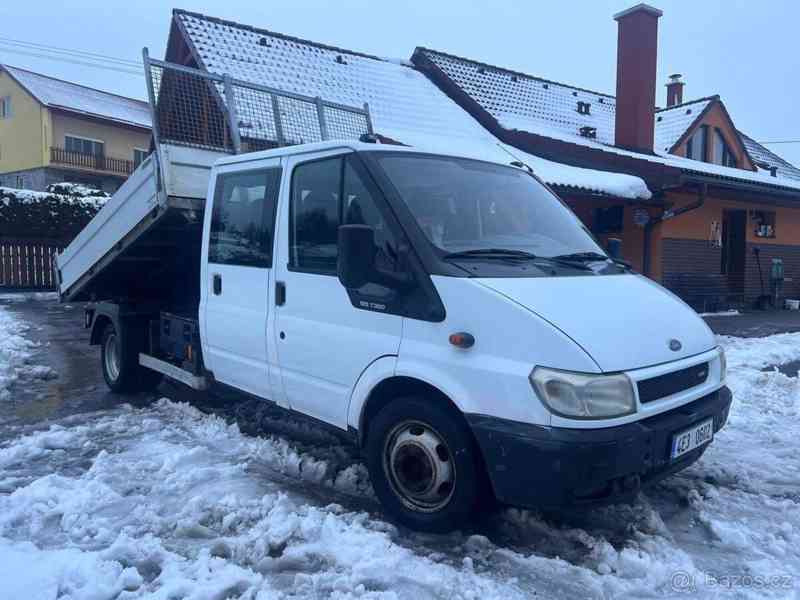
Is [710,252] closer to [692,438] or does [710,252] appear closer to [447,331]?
[692,438]

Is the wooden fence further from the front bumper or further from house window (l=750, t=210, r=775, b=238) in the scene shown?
house window (l=750, t=210, r=775, b=238)

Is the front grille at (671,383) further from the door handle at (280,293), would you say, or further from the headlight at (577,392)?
Answer: the door handle at (280,293)

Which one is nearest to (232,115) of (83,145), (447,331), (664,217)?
(447,331)

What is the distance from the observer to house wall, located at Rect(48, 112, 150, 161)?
121 feet

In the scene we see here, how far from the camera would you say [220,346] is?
502 centimetres

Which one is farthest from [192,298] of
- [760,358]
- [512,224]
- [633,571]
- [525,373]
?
[760,358]

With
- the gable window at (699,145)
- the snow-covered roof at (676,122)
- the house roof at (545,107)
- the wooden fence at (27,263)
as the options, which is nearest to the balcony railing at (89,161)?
the wooden fence at (27,263)

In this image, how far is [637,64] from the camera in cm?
1647

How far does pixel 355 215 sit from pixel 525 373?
4.81ft

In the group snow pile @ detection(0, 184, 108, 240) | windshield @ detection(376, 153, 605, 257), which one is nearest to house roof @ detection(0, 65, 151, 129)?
snow pile @ detection(0, 184, 108, 240)

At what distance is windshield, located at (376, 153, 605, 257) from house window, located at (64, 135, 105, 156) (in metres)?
38.5

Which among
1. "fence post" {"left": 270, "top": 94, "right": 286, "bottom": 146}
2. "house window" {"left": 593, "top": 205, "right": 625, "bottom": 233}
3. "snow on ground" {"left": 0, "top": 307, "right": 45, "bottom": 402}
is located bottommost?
"snow on ground" {"left": 0, "top": 307, "right": 45, "bottom": 402}

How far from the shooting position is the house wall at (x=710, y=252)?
600 inches

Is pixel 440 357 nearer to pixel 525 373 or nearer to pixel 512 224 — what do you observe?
pixel 525 373
